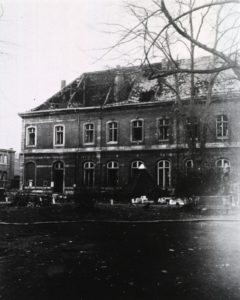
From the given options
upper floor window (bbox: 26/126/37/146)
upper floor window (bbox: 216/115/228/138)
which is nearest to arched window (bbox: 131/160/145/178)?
upper floor window (bbox: 216/115/228/138)

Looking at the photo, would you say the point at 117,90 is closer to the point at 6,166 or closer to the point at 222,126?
the point at 222,126

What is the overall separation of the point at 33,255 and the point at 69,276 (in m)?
1.98

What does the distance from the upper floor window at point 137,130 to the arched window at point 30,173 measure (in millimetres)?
9361

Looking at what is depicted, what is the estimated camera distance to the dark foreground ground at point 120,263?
5.58 m

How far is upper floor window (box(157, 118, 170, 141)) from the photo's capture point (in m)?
30.8

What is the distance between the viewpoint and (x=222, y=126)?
28.8m

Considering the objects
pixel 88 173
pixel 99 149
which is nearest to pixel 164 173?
pixel 99 149

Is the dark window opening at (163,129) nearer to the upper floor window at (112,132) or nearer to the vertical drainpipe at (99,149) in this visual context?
the upper floor window at (112,132)

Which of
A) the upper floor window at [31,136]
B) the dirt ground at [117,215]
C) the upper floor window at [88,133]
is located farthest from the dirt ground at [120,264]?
the upper floor window at [31,136]

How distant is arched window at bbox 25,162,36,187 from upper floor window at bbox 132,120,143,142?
9.36 m

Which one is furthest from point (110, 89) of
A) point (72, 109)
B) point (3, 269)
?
point (3, 269)

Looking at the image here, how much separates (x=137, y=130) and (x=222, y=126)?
6.54 meters

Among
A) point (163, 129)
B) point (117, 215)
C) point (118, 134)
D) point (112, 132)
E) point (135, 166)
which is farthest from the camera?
point (112, 132)

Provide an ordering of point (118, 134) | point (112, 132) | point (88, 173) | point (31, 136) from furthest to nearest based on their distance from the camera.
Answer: point (31, 136) < point (88, 173) < point (112, 132) < point (118, 134)
